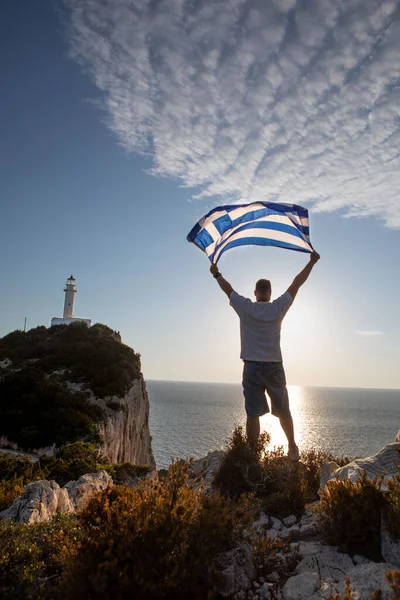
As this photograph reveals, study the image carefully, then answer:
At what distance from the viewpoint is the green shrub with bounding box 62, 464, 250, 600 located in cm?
244

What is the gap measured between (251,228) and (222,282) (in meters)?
2.04

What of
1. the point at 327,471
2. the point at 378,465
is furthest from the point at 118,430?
the point at 378,465

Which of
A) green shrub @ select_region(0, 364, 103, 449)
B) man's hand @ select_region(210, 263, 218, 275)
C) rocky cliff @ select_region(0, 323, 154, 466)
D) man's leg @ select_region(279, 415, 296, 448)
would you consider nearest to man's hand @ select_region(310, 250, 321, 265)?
man's hand @ select_region(210, 263, 218, 275)

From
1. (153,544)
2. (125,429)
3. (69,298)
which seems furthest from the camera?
(69,298)

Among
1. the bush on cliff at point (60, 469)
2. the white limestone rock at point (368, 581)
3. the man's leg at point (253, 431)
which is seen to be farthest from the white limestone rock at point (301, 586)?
the bush on cliff at point (60, 469)

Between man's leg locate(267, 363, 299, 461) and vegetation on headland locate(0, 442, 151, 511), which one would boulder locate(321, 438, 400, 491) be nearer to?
man's leg locate(267, 363, 299, 461)

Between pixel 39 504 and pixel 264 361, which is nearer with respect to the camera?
pixel 39 504

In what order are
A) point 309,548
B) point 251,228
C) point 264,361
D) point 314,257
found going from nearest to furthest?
point 309,548 → point 264,361 → point 314,257 → point 251,228

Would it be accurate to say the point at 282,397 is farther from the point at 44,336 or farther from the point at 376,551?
the point at 44,336

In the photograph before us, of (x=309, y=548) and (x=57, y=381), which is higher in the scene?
(x=57, y=381)

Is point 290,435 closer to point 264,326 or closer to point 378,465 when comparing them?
point 378,465

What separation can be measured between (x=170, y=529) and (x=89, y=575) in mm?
668

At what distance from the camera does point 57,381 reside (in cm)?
2305

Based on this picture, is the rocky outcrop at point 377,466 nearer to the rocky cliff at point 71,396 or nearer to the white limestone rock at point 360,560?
the white limestone rock at point 360,560
